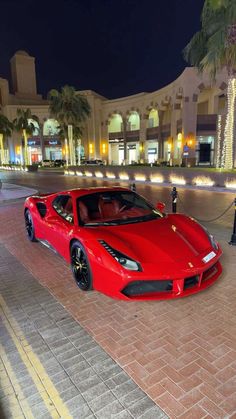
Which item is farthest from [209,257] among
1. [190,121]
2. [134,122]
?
[134,122]

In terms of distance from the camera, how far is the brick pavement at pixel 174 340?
2338mm

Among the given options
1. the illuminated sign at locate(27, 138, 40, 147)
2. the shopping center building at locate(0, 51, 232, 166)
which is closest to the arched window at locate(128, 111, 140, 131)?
the shopping center building at locate(0, 51, 232, 166)

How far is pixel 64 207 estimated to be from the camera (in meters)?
4.98

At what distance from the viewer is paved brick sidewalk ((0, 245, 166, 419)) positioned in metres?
2.24

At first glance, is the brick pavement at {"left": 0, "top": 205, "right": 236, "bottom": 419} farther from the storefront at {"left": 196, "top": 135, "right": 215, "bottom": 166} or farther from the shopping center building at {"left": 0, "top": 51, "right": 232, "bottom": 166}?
the storefront at {"left": 196, "top": 135, "right": 215, "bottom": 166}

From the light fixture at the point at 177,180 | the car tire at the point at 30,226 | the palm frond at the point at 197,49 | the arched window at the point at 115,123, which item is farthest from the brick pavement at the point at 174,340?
the arched window at the point at 115,123

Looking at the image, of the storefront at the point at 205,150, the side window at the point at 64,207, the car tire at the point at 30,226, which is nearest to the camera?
the side window at the point at 64,207

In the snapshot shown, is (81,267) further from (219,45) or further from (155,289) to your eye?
(219,45)

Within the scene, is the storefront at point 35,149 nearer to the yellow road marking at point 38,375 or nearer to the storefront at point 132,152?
the storefront at point 132,152

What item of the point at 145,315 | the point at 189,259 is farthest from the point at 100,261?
the point at 189,259

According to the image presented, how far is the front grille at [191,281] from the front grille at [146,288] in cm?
21

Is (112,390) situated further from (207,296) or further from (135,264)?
(207,296)

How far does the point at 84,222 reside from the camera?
433 centimetres

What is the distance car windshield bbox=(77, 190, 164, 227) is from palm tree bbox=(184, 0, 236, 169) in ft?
47.3
